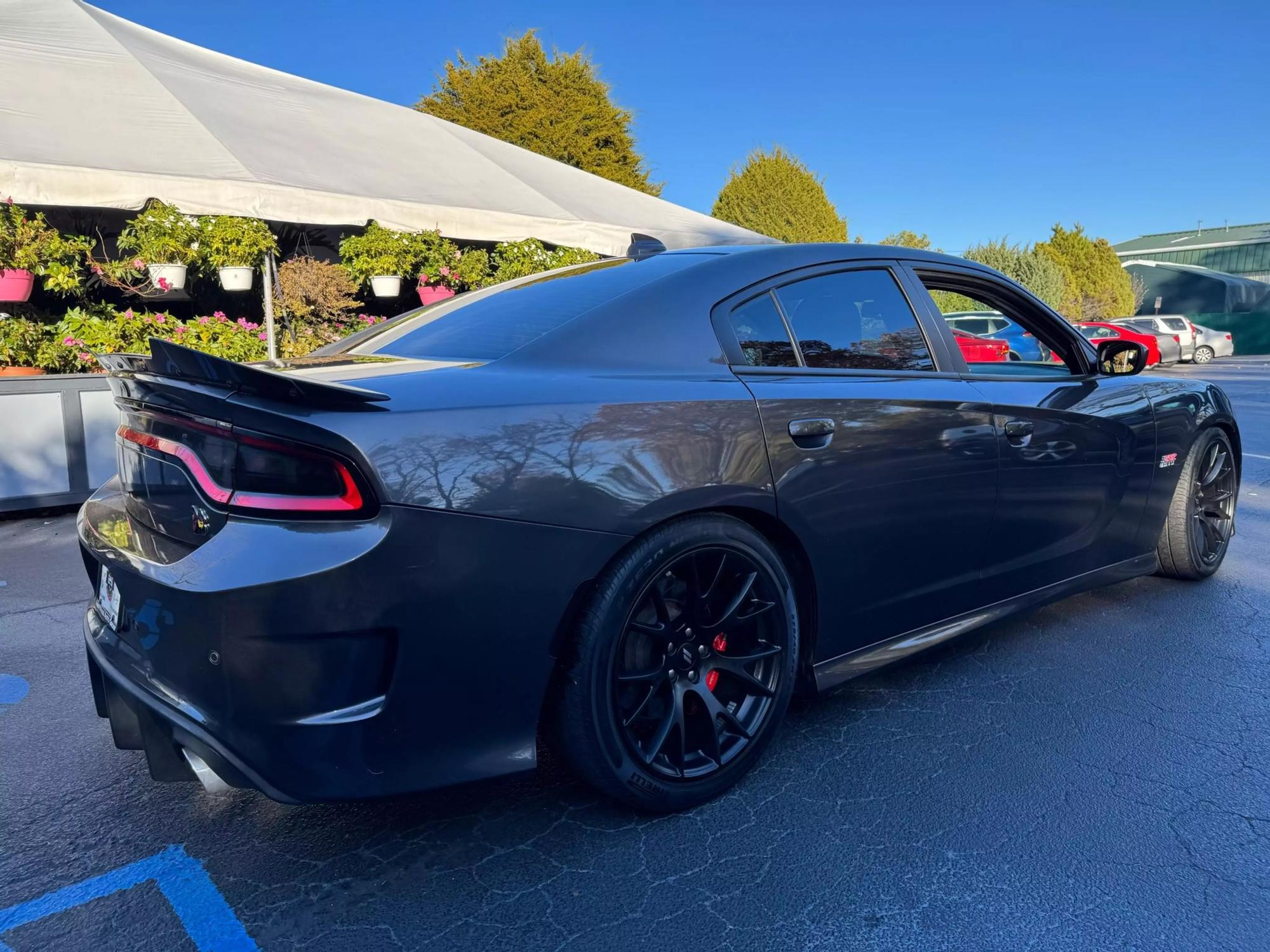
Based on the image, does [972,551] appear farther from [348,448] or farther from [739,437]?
[348,448]

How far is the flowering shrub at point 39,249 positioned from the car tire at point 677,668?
20.8 feet

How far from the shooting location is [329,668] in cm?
163

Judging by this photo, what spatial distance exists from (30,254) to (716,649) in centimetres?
642

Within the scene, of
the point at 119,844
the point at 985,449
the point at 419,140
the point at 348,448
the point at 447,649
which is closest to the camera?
the point at 348,448

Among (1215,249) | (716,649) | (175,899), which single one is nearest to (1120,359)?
(716,649)

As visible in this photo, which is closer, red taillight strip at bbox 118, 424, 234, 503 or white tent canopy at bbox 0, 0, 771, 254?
red taillight strip at bbox 118, 424, 234, 503

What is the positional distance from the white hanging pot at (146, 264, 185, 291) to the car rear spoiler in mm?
6107

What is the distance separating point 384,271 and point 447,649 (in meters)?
7.81

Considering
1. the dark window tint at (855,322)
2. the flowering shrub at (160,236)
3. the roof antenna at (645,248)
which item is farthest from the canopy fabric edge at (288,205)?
the dark window tint at (855,322)

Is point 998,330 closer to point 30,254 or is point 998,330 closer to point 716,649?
point 30,254

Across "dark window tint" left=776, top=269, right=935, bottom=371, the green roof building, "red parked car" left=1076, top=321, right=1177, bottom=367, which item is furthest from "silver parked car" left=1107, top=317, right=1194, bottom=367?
the green roof building

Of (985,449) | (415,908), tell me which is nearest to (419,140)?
(985,449)

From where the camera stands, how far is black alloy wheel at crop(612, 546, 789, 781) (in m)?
2.05

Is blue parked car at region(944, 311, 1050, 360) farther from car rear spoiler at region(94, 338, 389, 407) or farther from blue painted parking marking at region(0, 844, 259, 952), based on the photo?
blue painted parking marking at region(0, 844, 259, 952)
